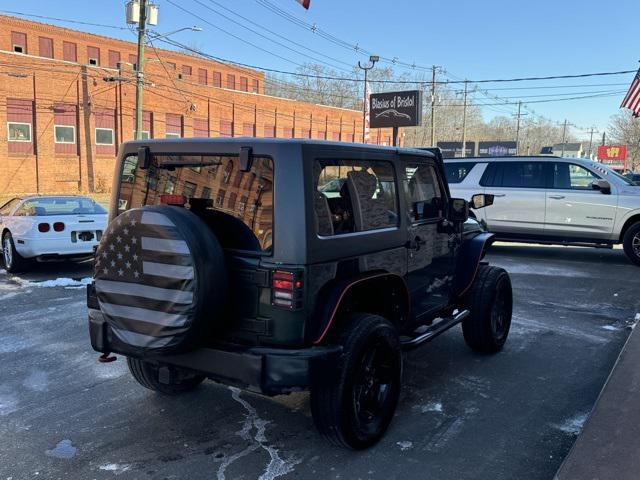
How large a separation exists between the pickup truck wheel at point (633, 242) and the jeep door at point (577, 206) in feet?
1.02

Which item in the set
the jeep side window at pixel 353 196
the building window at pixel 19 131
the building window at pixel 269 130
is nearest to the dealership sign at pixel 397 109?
the building window at pixel 269 130

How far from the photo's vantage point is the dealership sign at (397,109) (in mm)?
28672

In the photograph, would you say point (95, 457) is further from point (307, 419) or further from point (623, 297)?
point (623, 297)

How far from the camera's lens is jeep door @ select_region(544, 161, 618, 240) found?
417 inches

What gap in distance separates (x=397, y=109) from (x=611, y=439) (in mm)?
27145

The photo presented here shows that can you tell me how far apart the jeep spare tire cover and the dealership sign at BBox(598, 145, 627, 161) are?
232ft

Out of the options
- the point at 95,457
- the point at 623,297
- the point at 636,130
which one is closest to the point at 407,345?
the point at 95,457

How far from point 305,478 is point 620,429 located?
198cm

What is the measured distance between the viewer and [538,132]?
412 ft

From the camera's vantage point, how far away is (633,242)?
34.0 feet

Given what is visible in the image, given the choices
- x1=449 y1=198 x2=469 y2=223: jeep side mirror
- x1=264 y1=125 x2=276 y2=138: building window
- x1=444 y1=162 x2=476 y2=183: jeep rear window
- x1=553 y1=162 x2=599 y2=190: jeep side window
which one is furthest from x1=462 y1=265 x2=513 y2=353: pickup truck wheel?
x1=264 y1=125 x2=276 y2=138: building window

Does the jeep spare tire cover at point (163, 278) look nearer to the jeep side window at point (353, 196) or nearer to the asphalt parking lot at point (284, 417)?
the jeep side window at point (353, 196)

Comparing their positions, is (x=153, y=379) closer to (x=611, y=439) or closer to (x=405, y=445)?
(x=405, y=445)

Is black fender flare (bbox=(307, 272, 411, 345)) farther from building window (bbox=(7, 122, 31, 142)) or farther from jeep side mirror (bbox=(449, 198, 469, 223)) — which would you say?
building window (bbox=(7, 122, 31, 142))
